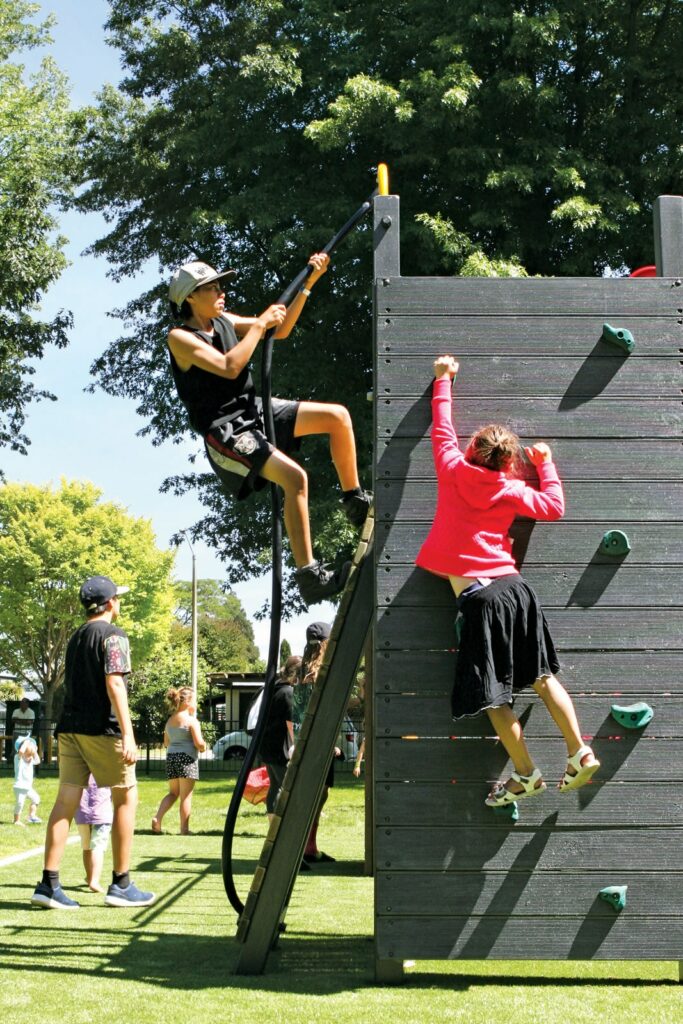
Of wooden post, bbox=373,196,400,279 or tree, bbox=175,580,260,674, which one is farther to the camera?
tree, bbox=175,580,260,674

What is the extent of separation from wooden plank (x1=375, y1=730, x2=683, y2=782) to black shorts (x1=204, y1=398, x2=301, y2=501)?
136 centimetres

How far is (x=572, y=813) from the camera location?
5.14 m

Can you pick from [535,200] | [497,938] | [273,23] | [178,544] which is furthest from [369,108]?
[497,938]

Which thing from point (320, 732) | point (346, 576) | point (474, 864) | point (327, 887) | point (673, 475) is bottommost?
point (327, 887)

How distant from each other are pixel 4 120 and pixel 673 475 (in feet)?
77.6

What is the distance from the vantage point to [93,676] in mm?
7195

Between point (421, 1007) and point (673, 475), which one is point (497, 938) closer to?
point (421, 1007)

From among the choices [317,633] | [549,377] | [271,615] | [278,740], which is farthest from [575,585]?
[278,740]

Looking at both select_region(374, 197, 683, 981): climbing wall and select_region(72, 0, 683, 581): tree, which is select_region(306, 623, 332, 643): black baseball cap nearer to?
select_region(374, 197, 683, 981): climbing wall

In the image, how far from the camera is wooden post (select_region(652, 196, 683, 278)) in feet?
18.4

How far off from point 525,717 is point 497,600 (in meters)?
0.57

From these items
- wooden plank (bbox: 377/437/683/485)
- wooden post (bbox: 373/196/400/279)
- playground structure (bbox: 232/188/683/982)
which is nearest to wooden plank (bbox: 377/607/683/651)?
playground structure (bbox: 232/188/683/982)

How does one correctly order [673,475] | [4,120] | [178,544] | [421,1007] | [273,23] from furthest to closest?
[4,120]
[178,544]
[273,23]
[673,475]
[421,1007]

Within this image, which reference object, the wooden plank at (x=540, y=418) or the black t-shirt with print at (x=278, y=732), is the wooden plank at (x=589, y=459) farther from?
the black t-shirt with print at (x=278, y=732)
